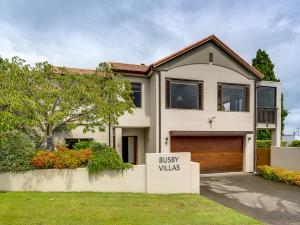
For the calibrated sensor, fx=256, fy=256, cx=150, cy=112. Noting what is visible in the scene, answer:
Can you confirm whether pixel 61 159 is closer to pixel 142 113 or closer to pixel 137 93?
pixel 142 113

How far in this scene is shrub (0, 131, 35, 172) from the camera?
9.97 metres

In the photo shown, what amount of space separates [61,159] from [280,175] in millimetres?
12178

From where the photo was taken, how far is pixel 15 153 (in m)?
10.2

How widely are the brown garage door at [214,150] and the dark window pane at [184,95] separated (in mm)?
2090

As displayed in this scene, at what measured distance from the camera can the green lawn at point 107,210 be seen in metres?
7.23

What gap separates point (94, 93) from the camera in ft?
38.9

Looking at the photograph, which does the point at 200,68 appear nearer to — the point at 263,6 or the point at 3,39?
the point at 263,6

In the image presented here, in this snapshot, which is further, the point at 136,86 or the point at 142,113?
the point at 136,86

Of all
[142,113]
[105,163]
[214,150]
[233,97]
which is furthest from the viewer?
[233,97]

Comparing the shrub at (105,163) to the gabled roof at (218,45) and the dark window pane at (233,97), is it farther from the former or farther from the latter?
the dark window pane at (233,97)

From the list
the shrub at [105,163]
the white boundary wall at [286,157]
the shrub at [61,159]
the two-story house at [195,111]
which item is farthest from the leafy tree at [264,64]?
the shrub at [61,159]

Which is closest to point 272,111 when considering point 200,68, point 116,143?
point 200,68

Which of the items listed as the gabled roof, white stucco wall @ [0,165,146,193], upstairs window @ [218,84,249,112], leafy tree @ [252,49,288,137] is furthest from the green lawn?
leafy tree @ [252,49,288,137]

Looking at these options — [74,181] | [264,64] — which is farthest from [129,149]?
[264,64]
